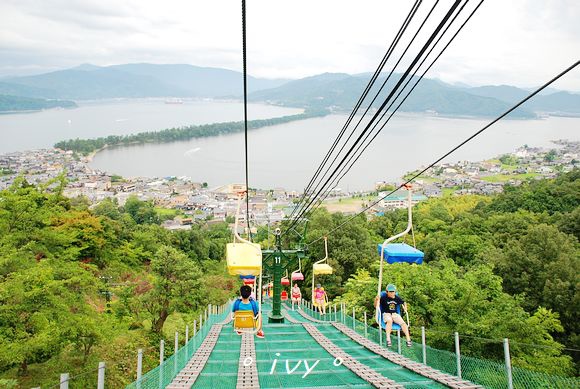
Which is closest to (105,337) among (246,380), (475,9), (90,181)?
(246,380)

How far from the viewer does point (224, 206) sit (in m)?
73.1

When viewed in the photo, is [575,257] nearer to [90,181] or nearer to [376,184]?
[376,184]

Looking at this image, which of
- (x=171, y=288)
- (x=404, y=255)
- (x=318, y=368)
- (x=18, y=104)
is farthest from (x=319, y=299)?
(x=18, y=104)

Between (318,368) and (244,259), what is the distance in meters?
2.34

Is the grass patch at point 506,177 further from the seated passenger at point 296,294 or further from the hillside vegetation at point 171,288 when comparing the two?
the seated passenger at point 296,294

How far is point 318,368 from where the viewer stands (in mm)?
5531

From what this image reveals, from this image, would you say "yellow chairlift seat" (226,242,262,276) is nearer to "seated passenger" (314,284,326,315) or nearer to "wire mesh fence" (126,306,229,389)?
"wire mesh fence" (126,306,229,389)

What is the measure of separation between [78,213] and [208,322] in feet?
55.3

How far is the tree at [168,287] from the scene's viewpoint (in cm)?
1606

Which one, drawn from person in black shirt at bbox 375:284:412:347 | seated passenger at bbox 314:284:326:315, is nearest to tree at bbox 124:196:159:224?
seated passenger at bbox 314:284:326:315

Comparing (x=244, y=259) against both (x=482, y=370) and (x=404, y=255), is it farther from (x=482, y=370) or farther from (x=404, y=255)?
(x=482, y=370)

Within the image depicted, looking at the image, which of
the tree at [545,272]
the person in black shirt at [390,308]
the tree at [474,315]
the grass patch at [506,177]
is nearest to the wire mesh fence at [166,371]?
the person in black shirt at [390,308]

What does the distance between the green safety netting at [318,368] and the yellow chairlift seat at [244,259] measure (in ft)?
3.81

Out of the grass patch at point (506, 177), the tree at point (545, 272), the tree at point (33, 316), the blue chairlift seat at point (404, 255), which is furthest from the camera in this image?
the grass patch at point (506, 177)
